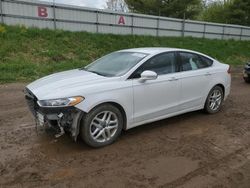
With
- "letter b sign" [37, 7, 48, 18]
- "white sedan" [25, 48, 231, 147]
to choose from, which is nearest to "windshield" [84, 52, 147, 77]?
"white sedan" [25, 48, 231, 147]

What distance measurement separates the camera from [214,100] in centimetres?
605

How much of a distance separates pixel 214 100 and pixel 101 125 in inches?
123

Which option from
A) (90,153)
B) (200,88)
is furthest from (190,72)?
(90,153)

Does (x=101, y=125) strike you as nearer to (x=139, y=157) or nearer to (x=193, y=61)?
(x=139, y=157)

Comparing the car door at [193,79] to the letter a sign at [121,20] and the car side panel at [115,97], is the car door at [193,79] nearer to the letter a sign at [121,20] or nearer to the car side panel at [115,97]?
the car side panel at [115,97]

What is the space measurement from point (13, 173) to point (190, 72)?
12.2 ft

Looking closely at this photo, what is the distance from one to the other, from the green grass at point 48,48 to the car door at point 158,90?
6.39m

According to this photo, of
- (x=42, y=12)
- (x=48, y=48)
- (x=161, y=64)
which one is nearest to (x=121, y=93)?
(x=161, y=64)

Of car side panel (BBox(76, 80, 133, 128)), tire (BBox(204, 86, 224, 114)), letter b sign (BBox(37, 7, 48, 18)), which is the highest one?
letter b sign (BBox(37, 7, 48, 18))

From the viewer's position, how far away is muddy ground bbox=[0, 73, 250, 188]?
3.30m

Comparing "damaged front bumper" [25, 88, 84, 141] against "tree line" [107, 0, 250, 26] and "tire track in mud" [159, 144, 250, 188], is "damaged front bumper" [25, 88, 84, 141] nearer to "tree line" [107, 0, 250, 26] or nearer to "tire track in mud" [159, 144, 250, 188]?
"tire track in mud" [159, 144, 250, 188]

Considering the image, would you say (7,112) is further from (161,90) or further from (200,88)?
(200,88)

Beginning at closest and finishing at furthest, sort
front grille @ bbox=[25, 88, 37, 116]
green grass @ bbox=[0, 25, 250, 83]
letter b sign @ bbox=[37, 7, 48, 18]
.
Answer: front grille @ bbox=[25, 88, 37, 116], green grass @ bbox=[0, 25, 250, 83], letter b sign @ bbox=[37, 7, 48, 18]

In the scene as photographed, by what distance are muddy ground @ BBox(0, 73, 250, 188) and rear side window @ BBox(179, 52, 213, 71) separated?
45.2 inches
